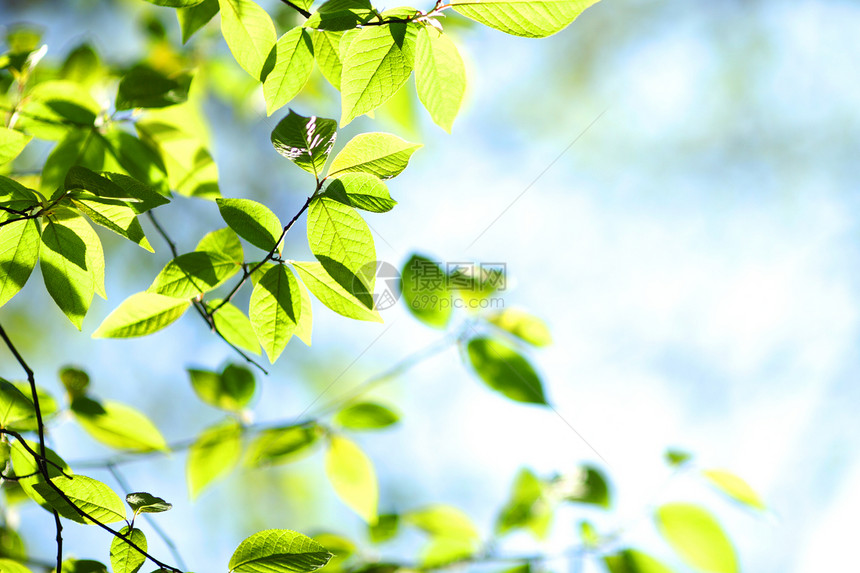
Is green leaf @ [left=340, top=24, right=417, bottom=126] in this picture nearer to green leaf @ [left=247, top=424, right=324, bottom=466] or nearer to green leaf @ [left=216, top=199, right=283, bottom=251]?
green leaf @ [left=216, top=199, right=283, bottom=251]

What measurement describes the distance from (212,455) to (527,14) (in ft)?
1.86

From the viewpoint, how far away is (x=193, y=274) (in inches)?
15.6

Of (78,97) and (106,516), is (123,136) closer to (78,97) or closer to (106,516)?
(78,97)

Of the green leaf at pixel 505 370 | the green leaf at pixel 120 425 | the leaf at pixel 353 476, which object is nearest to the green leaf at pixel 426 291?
the green leaf at pixel 505 370

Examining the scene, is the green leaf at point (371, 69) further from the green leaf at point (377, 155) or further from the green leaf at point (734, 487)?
the green leaf at point (734, 487)

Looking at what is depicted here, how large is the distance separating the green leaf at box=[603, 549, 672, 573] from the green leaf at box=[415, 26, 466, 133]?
21.6 inches

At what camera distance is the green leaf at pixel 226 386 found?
63 cm

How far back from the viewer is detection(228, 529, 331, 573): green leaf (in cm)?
36

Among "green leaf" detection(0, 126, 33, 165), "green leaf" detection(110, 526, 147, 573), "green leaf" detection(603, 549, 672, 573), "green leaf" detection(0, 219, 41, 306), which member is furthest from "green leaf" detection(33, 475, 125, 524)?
"green leaf" detection(603, 549, 672, 573)

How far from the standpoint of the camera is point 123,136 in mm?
527

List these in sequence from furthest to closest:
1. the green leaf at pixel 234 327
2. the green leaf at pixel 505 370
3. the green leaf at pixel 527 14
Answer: the green leaf at pixel 505 370 < the green leaf at pixel 234 327 < the green leaf at pixel 527 14

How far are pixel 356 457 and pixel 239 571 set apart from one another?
0.97ft

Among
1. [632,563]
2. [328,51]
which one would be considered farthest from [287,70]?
[632,563]

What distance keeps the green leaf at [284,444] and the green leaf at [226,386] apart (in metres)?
0.05
